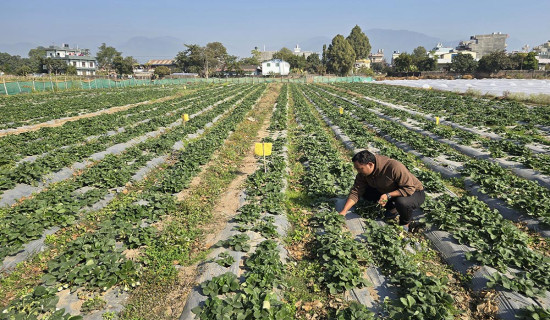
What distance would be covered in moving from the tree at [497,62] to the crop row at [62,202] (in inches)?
3375

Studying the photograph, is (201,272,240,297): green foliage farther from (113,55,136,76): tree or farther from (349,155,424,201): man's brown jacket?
(113,55,136,76): tree

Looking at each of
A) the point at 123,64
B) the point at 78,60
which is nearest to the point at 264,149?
the point at 123,64

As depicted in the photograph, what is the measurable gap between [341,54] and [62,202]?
9472 centimetres

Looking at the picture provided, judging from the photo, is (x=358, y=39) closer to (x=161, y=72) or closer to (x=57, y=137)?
(x=161, y=72)

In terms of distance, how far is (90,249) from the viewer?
4.62m

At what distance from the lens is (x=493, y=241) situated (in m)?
4.80

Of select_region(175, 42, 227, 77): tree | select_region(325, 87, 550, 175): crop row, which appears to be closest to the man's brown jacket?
select_region(325, 87, 550, 175): crop row

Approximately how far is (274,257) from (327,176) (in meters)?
3.87

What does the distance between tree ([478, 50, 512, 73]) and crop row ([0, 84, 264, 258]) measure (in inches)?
3375

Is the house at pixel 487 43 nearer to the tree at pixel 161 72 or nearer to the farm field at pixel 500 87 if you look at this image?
the farm field at pixel 500 87

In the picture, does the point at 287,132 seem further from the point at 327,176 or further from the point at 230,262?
the point at 230,262

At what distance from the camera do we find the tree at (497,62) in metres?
70.6

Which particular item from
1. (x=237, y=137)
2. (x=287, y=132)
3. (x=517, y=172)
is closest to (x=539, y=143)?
(x=517, y=172)

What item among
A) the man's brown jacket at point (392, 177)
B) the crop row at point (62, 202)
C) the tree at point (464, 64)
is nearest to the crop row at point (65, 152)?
the crop row at point (62, 202)
